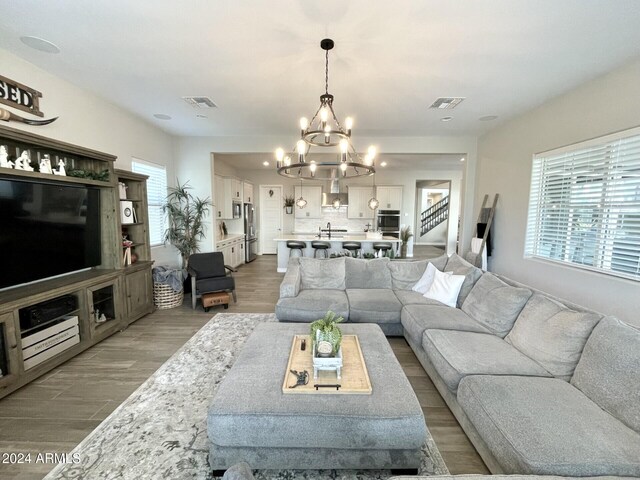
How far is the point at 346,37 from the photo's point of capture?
86.2 inches

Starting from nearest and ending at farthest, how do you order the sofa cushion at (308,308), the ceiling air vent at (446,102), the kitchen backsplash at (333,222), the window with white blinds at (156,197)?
the sofa cushion at (308,308) → the ceiling air vent at (446,102) → the window with white blinds at (156,197) → the kitchen backsplash at (333,222)

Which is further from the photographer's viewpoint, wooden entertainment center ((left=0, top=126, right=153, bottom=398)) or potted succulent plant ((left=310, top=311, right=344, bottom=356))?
wooden entertainment center ((left=0, top=126, right=153, bottom=398))

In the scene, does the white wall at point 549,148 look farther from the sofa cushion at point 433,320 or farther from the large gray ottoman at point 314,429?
the large gray ottoman at point 314,429

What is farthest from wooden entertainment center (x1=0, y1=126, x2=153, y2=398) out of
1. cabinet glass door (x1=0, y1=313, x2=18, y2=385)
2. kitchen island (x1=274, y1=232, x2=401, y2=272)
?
kitchen island (x1=274, y1=232, x2=401, y2=272)

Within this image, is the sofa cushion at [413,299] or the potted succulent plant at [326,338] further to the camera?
the sofa cushion at [413,299]

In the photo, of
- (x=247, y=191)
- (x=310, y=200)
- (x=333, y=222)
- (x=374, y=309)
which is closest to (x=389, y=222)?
(x=333, y=222)

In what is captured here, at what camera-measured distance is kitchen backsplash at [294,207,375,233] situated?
29.7 feet

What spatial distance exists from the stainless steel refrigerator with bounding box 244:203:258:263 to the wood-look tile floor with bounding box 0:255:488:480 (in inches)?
176

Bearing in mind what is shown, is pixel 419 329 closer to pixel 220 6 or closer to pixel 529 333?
pixel 529 333

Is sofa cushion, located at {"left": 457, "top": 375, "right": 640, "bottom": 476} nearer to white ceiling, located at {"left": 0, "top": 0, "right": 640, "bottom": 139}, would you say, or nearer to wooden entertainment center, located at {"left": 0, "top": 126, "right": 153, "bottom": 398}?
white ceiling, located at {"left": 0, "top": 0, "right": 640, "bottom": 139}

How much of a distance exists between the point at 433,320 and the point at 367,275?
1.34 meters

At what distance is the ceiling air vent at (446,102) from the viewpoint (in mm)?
3429

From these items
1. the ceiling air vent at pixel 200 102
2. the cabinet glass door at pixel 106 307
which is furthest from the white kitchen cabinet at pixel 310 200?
the cabinet glass door at pixel 106 307

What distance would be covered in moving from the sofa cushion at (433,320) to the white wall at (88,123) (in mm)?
4312
